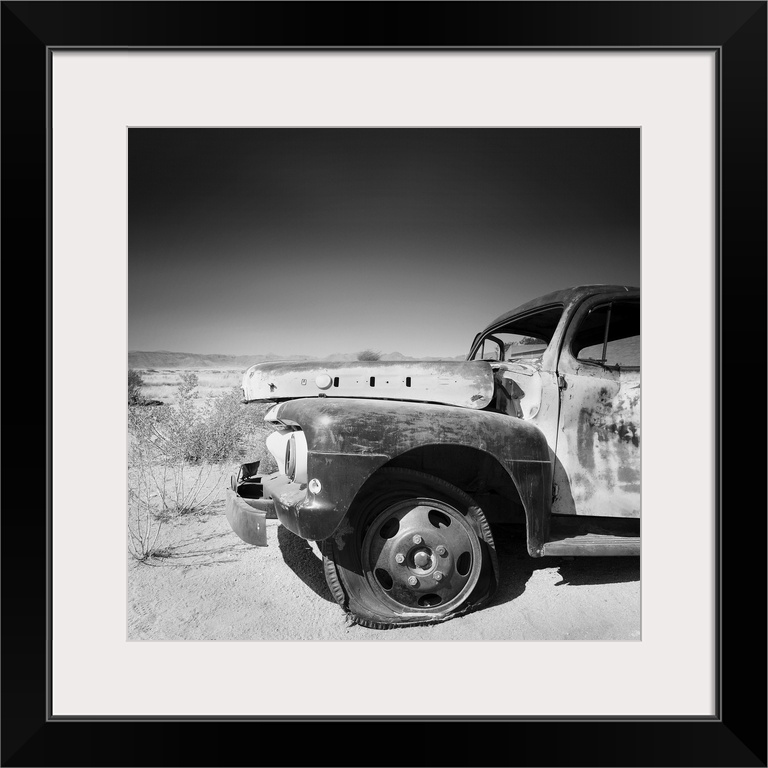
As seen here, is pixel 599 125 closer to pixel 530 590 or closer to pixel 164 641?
pixel 530 590

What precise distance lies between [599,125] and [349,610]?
269 cm

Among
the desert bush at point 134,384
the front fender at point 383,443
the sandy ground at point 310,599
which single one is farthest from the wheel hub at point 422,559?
the desert bush at point 134,384

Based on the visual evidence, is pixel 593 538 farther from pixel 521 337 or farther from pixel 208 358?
pixel 208 358

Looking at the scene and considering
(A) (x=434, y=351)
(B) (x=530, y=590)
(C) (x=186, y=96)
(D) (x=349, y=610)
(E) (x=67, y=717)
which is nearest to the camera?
(E) (x=67, y=717)

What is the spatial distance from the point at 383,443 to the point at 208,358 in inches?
70.3

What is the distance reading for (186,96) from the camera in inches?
69.2

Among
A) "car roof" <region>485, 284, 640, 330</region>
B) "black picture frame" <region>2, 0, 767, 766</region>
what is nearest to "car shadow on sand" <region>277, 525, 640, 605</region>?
"black picture frame" <region>2, 0, 767, 766</region>

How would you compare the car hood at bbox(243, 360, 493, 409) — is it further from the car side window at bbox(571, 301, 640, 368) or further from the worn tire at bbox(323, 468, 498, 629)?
the car side window at bbox(571, 301, 640, 368)

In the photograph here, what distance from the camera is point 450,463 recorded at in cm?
231

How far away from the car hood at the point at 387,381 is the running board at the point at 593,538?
847mm

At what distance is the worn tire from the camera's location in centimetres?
210

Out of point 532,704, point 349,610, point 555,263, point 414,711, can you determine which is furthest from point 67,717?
point 555,263

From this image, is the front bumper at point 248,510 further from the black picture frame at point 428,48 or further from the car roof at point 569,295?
the car roof at point 569,295

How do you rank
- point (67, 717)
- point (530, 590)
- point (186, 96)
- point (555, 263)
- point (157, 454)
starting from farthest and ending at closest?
1. point (157, 454)
2. point (555, 263)
3. point (530, 590)
4. point (186, 96)
5. point (67, 717)
